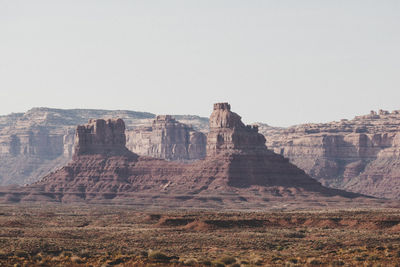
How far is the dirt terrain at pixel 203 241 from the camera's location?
281 feet

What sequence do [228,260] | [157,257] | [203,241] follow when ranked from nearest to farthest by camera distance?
[228,260] → [157,257] → [203,241]

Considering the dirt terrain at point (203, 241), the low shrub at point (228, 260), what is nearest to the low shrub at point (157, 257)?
the dirt terrain at point (203, 241)

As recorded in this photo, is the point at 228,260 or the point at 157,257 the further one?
the point at 157,257

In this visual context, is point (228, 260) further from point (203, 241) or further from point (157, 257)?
point (203, 241)

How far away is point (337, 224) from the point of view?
14238cm

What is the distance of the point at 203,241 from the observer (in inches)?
4641

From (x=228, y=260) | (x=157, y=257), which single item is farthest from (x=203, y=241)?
(x=228, y=260)

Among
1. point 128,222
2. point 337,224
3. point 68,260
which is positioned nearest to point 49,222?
point 128,222

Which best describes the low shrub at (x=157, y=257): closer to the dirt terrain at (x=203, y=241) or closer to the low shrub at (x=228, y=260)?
the dirt terrain at (x=203, y=241)

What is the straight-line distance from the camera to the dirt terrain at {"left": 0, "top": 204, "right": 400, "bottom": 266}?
281ft

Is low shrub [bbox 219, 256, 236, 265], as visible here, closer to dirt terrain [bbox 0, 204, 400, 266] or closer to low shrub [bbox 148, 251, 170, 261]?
dirt terrain [bbox 0, 204, 400, 266]

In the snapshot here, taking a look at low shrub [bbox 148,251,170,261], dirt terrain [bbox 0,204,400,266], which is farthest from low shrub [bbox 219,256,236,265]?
low shrub [bbox 148,251,170,261]

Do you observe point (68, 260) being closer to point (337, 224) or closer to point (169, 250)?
point (169, 250)

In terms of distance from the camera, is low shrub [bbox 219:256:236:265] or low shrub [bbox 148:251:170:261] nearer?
low shrub [bbox 219:256:236:265]
